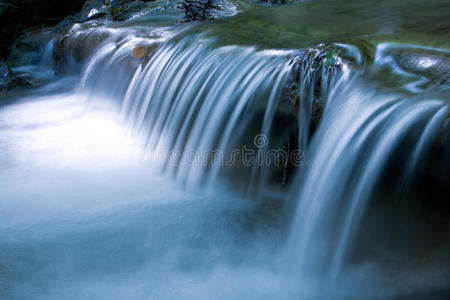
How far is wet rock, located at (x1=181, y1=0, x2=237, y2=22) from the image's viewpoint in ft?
21.6

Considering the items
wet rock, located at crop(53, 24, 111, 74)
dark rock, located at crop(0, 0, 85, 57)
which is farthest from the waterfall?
dark rock, located at crop(0, 0, 85, 57)

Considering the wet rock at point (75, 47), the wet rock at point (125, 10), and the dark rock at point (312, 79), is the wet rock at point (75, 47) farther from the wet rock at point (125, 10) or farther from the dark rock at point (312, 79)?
the dark rock at point (312, 79)

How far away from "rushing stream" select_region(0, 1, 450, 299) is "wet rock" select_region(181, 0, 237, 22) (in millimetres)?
1868

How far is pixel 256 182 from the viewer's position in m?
3.42

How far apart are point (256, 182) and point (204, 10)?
13.6 ft

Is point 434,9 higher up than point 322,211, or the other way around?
point 434,9

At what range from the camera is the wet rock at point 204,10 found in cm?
659

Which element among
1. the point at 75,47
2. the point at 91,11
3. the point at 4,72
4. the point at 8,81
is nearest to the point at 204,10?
the point at 75,47

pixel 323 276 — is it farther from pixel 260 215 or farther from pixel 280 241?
pixel 260 215

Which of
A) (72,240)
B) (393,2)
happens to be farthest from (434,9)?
(72,240)

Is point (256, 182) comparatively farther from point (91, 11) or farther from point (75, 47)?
point (91, 11)

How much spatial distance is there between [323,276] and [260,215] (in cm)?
77

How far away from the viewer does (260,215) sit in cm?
316

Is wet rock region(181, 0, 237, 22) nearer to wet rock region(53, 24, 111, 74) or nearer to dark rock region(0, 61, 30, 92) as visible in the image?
wet rock region(53, 24, 111, 74)
